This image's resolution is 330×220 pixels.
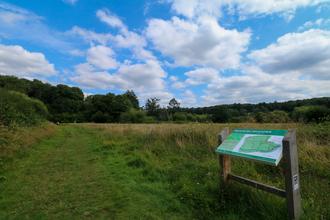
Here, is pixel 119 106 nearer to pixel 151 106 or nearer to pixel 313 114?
pixel 151 106

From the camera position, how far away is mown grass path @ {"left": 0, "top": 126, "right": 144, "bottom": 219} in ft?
9.81

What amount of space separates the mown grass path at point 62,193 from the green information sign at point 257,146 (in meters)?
2.47

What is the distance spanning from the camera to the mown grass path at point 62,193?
2.99m

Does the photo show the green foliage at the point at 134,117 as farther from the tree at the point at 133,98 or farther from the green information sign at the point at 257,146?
the green information sign at the point at 257,146

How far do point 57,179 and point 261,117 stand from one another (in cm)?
1187

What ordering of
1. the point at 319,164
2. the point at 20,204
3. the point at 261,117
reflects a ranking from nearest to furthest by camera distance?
the point at 20,204, the point at 319,164, the point at 261,117

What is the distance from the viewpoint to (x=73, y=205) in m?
3.24

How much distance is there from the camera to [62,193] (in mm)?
3781

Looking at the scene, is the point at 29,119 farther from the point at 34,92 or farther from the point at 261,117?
the point at 34,92

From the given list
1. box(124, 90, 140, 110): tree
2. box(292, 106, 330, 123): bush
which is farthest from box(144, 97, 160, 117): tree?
box(292, 106, 330, 123): bush

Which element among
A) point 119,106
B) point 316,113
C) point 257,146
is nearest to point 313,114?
point 316,113

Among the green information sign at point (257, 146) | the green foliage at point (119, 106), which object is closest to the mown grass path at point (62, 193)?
the green information sign at point (257, 146)

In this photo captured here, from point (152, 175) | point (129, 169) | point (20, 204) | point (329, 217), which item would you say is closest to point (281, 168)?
point (329, 217)

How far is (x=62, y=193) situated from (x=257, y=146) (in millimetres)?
4586
